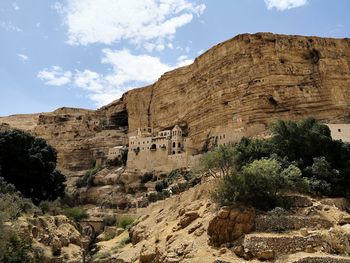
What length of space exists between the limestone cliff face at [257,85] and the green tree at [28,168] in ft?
64.4

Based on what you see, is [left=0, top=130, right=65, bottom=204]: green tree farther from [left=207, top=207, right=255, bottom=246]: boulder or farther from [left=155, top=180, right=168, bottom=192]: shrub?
[left=207, top=207, right=255, bottom=246]: boulder

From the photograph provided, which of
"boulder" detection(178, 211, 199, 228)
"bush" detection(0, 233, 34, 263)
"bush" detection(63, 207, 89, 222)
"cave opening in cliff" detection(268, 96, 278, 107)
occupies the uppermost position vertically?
"cave opening in cliff" detection(268, 96, 278, 107)

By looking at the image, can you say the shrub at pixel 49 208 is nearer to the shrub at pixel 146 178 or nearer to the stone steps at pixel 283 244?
the stone steps at pixel 283 244

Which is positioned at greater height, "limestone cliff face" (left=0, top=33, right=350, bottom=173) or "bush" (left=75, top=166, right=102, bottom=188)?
"limestone cliff face" (left=0, top=33, right=350, bottom=173)

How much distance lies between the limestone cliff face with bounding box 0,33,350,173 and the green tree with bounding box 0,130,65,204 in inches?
773

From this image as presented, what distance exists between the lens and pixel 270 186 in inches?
994

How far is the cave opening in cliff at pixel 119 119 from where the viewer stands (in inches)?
2990

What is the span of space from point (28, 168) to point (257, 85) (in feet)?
84.6

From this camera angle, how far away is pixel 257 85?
51.1 m

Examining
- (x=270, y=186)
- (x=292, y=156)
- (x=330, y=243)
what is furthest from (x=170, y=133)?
(x=330, y=243)

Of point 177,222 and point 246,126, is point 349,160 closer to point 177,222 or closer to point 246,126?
point 177,222

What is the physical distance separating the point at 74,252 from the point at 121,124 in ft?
160

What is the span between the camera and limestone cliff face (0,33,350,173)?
4941 cm

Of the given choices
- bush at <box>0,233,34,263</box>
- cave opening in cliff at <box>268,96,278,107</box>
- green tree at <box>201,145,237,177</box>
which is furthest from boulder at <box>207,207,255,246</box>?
cave opening in cliff at <box>268,96,278,107</box>
